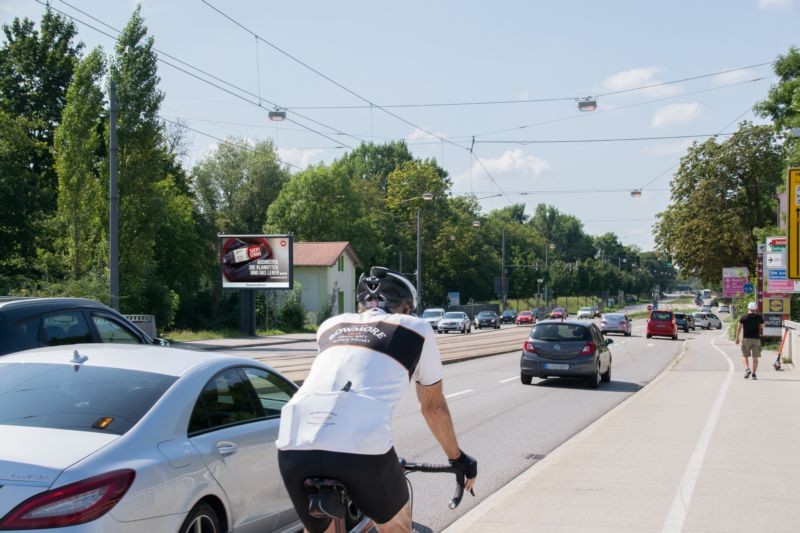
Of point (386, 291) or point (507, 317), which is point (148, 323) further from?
point (507, 317)

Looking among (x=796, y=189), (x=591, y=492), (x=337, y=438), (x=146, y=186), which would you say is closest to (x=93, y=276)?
(x=146, y=186)

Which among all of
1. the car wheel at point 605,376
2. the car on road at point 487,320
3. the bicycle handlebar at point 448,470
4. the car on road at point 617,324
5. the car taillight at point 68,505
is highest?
the bicycle handlebar at point 448,470

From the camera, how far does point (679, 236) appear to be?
51.6 m

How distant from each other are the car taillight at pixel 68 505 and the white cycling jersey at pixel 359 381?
0.94 meters

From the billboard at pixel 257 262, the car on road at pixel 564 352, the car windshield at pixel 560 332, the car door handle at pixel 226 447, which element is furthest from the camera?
the billboard at pixel 257 262

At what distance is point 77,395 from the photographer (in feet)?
14.5

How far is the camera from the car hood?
3588 millimetres

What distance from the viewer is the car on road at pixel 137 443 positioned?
11.9 feet

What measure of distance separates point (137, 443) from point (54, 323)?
13.6 feet

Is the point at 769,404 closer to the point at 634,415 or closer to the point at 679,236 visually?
the point at 634,415

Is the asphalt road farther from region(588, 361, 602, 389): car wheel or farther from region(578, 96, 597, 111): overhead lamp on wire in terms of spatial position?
region(578, 96, 597, 111): overhead lamp on wire

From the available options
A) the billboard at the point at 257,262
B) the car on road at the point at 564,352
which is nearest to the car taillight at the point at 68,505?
the car on road at the point at 564,352

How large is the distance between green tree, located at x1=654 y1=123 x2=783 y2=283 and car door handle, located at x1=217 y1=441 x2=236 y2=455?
47.9 m

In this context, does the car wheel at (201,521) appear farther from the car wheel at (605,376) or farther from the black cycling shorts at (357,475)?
the car wheel at (605,376)
